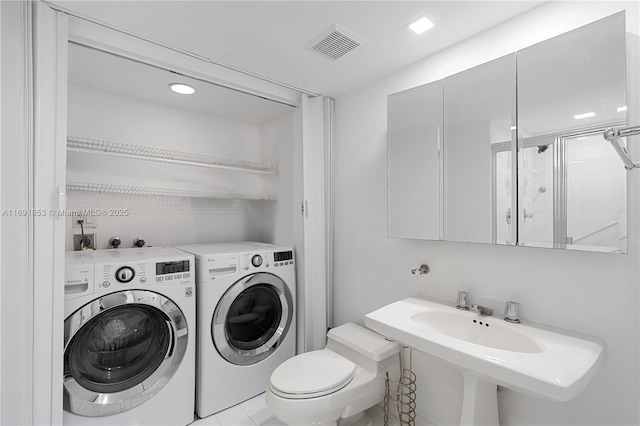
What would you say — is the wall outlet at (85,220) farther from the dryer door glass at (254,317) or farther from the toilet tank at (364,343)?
the toilet tank at (364,343)

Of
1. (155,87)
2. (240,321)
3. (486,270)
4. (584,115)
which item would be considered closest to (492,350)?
(486,270)

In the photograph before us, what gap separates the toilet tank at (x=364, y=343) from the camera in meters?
1.76

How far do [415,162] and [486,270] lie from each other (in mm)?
690

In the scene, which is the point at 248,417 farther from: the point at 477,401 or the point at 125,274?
the point at 477,401

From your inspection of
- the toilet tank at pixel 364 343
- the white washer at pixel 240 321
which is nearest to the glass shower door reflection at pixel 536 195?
the toilet tank at pixel 364 343

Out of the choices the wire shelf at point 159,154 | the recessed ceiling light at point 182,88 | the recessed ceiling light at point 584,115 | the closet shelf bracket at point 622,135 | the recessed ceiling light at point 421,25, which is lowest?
the closet shelf bracket at point 622,135

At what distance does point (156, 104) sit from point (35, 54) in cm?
118

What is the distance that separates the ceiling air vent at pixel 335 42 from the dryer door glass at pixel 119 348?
1.74 metres

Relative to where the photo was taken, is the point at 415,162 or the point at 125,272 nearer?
the point at 125,272

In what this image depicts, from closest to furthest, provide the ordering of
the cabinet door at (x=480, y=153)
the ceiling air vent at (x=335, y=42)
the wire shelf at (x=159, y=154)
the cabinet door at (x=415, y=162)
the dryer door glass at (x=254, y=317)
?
the cabinet door at (x=480, y=153) → the ceiling air vent at (x=335, y=42) → the cabinet door at (x=415, y=162) → the wire shelf at (x=159, y=154) → the dryer door glass at (x=254, y=317)

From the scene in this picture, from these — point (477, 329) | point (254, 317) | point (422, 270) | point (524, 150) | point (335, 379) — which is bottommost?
point (335, 379)

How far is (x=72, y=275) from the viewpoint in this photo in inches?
58.3

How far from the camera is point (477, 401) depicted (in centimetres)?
131

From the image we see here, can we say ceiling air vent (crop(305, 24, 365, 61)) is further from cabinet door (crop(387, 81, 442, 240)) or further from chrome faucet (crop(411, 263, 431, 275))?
chrome faucet (crop(411, 263, 431, 275))
